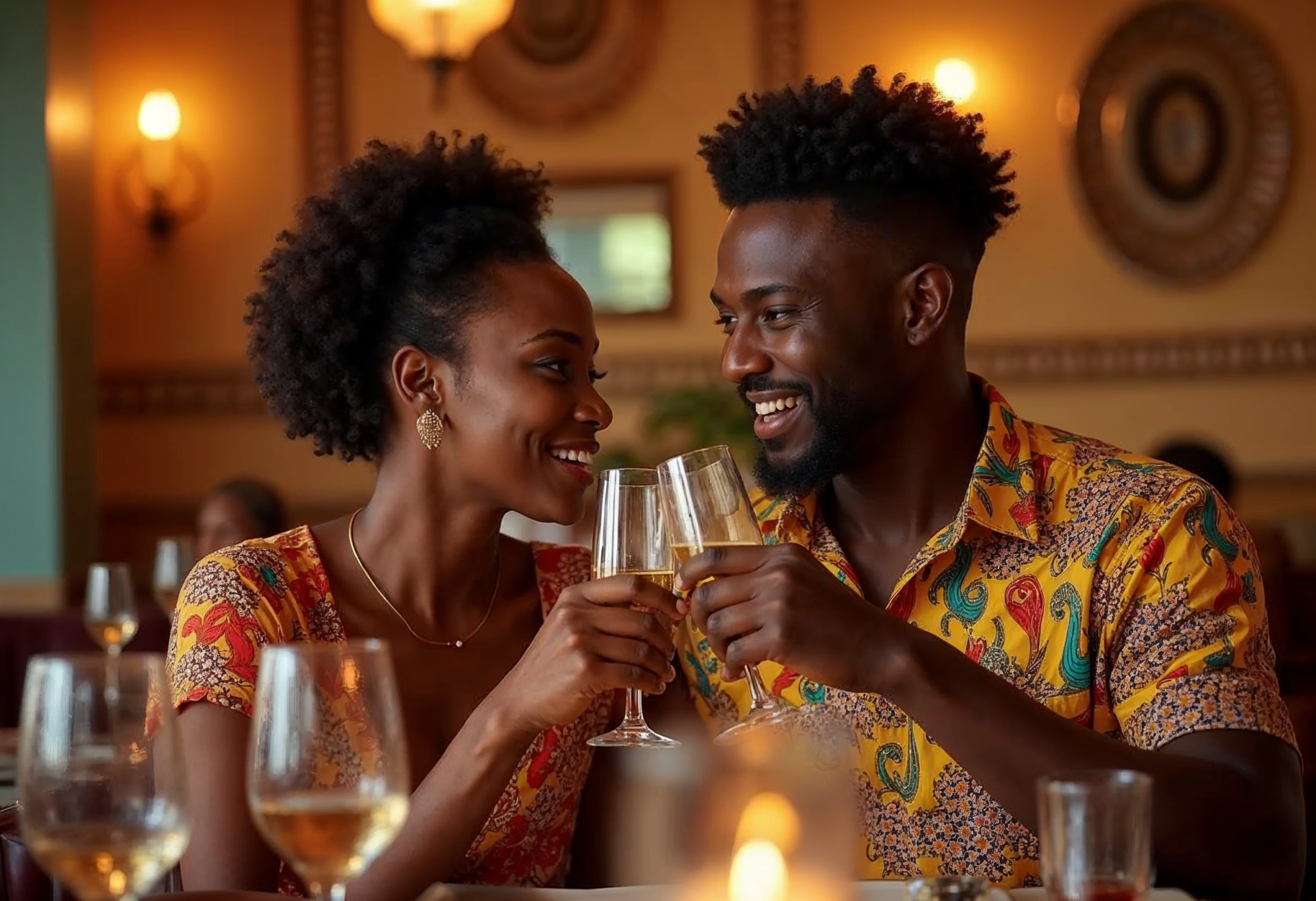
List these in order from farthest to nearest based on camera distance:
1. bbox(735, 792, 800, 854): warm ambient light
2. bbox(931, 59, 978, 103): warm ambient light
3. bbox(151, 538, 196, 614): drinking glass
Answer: bbox(931, 59, 978, 103): warm ambient light < bbox(151, 538, 196, 614): drinking glass < bbox(735, 792, 800, 854): warm ambient light

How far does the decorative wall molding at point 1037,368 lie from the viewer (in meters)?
7.32

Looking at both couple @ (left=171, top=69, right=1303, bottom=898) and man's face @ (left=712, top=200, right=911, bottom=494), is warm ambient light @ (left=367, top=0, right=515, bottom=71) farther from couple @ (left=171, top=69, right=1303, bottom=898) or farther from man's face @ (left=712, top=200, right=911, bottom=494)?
man's face @ (left=712, top=200, right=911, bottom=494)

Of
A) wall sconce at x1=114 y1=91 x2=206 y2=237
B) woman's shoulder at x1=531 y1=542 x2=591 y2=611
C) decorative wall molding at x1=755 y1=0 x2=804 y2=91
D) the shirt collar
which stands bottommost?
woman's shoulder at x1=531 y1=542 x2=591 y2=611

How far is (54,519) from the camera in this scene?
6.14m

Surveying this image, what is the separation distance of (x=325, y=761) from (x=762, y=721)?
757 mm

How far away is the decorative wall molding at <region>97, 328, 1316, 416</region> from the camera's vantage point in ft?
24.0

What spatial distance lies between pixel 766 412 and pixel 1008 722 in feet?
2.42

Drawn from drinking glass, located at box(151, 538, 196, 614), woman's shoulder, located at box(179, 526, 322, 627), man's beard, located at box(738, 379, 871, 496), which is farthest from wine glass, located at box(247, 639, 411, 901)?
drinking glass, located at box(151, 538, 196, 614)

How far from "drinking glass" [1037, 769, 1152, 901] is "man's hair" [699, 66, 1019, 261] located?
1.33 m

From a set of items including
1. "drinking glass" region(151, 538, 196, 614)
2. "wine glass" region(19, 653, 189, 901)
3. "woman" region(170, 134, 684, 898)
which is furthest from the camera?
"drinking glass" region(151, 538, 196, 614)

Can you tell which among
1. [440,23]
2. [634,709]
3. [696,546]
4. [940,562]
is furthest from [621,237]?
[696,546]

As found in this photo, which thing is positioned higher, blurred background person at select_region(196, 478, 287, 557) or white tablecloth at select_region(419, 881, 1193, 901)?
blurred background person at select_region(196, 478, 287, 557)

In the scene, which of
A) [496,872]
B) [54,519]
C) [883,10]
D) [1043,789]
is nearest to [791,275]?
[496,872]

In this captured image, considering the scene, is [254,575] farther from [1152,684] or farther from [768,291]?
[1152,684]
